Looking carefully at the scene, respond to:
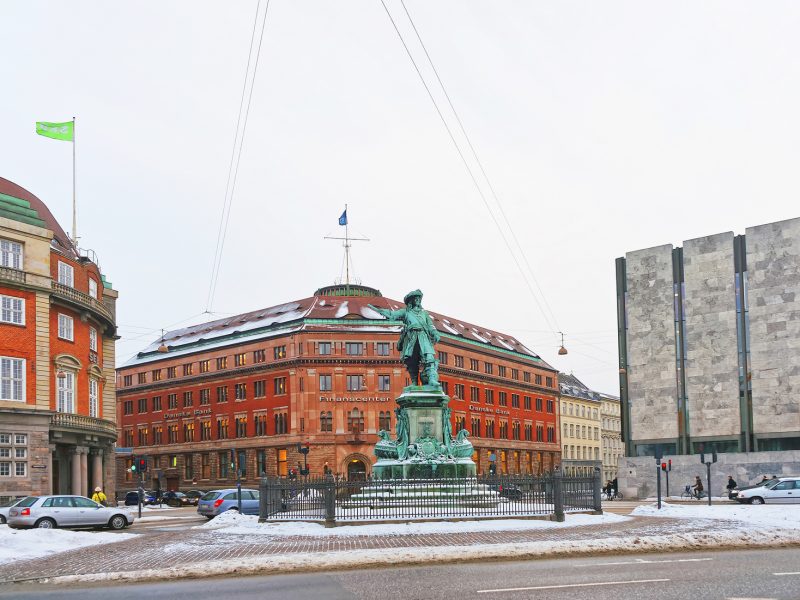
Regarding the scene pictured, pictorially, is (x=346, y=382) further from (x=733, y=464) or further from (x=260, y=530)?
(x=260, y=530)

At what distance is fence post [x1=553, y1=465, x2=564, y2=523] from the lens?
2691 centimetres

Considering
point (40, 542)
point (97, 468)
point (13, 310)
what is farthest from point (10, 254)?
point (40, 542)

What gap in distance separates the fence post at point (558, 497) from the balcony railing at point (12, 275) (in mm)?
32608

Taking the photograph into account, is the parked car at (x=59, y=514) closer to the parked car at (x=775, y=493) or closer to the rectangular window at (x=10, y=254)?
the rectangular window at (x=10, y=254)

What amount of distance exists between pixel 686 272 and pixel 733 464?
486 inches

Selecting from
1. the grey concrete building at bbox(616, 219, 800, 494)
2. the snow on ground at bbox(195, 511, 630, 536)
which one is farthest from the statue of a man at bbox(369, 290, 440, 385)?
the grey concrete building at bbox(616, 219, 800, 494)

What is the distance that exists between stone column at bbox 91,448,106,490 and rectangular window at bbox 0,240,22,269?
1386 cm

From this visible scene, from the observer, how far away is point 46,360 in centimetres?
5075

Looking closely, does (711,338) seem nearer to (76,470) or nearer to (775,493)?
(775,493)

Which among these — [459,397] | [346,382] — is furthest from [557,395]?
[346,382]

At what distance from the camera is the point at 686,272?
201 feet

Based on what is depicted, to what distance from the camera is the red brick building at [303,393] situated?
8669cm

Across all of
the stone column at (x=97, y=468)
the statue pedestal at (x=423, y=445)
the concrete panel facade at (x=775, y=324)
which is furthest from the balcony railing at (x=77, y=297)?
the concrete panel facade at (x=775, y=324)

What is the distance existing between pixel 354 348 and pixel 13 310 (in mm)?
42468
